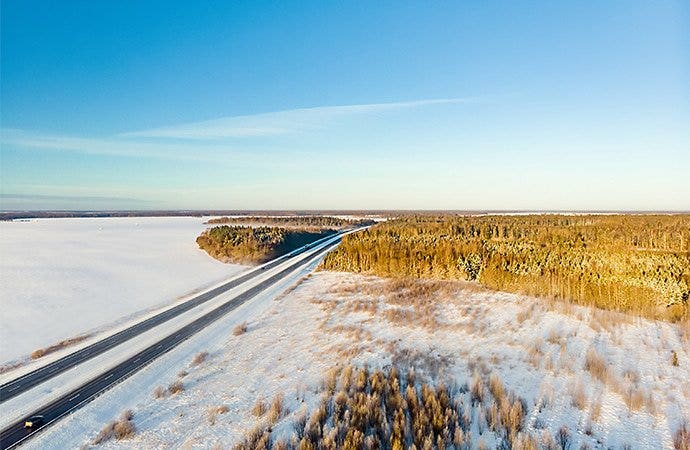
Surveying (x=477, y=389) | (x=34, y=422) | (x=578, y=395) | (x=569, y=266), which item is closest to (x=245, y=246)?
(x=569, y=266)

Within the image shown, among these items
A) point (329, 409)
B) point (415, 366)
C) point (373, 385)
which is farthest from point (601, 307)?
point (329, 409)

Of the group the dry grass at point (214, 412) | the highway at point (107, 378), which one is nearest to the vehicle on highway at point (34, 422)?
the highway at point (107, 378)

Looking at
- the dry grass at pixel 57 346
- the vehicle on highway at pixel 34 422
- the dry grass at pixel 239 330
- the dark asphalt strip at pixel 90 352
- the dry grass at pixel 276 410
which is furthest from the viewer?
the dry grass at pixel 239 330

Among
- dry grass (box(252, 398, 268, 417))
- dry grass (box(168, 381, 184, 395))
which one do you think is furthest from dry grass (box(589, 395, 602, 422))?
dry grass (box(168, 381, 184, 395))

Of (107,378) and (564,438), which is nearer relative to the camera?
(564,438)

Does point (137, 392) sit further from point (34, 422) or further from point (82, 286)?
point (82, 286)

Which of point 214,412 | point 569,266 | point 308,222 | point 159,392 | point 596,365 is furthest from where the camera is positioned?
point 308,222

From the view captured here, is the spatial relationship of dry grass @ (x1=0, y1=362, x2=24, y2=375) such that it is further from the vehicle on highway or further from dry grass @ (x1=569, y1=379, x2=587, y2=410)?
dry grass @ (x1=569, y1=379, x2=587, y2=410)

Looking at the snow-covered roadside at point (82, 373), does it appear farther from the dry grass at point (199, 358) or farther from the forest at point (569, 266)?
the forest at point (569, 266)
